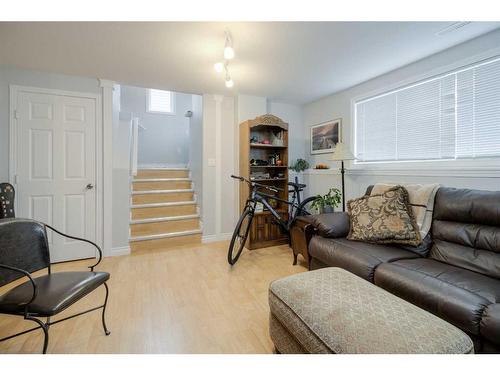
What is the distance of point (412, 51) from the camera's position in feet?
7.83

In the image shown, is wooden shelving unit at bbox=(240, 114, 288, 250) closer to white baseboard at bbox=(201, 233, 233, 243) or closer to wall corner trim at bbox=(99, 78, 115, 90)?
white baseboard at bbox=(201, 233, 233, 243)

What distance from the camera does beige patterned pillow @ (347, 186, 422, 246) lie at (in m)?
2.00

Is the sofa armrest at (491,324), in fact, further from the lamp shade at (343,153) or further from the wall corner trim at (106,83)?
the wall corner trim at (106,83)

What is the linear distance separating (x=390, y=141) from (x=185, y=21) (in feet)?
8.72

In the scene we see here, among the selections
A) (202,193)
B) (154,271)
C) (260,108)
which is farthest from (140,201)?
(260,108)

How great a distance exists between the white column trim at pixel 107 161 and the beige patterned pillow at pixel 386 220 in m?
2.96

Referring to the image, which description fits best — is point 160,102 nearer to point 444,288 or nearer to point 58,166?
point 58,166

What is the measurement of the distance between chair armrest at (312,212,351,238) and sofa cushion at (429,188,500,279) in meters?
0.69

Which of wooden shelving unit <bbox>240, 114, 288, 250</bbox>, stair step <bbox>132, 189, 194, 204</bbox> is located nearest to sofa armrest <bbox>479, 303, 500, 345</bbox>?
wooden shelving unit <bbox>240, 114, 288, 250</bbox>

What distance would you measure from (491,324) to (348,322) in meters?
0.70

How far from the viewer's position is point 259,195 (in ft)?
10.5

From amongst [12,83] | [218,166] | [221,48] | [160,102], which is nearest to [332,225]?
[221,48]

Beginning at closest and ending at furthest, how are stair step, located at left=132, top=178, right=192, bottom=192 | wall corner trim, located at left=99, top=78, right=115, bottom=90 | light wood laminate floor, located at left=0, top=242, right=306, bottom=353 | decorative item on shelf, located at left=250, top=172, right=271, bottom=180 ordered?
light wood laminate floor, located at left=0, top=242, right=306, bottom=353
wall corner trim, located at left=99, top=78, right=115, bottom=90
decorative item on shelf, located at left=250, top=172, right=271, bottom=180
stair step, located at left=132, top=178, right=192, bottom=192
